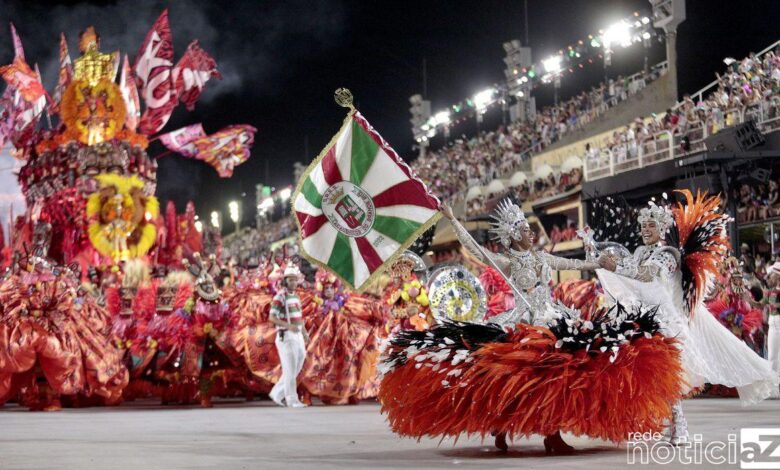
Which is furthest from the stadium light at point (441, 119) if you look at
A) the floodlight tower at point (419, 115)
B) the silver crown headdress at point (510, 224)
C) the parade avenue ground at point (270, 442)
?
the silver crown headdress at point (510, 224)

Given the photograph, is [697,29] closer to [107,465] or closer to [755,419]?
[755,419]

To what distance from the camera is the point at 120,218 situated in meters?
30.7

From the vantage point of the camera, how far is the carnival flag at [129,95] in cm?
3206

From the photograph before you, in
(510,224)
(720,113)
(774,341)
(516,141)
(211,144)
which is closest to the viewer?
(510,224)

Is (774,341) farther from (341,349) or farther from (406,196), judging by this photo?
(406,196)

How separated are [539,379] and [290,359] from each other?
729 centimetres

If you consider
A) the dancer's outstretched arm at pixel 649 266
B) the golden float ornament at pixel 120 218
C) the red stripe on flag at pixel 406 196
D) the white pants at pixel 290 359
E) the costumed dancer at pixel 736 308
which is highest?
the golden float ornament at pixel 120 218

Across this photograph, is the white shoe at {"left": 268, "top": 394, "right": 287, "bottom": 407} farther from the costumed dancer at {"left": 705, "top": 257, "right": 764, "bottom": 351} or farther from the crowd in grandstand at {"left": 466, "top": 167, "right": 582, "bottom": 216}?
the crowd in grandstand at {"left": 466, "top": 167, "right": 582, "bottom": 216}

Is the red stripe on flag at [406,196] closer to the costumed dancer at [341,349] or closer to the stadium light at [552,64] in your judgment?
the costumed dancer at [341,349]

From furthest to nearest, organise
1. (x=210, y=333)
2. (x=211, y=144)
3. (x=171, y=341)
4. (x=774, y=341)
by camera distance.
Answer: (x=211, y=144)
(x=171, y=341)
(x=210, y=333)
(x=774, y=341)

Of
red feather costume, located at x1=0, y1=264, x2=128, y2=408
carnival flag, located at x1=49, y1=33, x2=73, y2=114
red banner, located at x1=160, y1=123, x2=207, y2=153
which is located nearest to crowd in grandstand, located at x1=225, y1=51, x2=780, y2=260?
red feather costume, located at x1=0, y1=264, x2=128, y2=408

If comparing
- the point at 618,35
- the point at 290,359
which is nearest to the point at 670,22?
the point at 618,35

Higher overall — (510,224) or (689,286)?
(510,224)

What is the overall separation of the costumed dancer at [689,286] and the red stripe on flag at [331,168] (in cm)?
222
